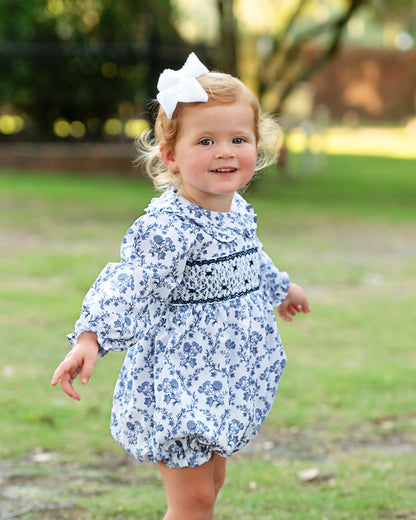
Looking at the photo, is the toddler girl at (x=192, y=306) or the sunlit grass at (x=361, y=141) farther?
the sunlit grass at (x=361, y=141)

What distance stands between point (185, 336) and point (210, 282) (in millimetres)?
178

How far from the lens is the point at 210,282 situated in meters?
2.68

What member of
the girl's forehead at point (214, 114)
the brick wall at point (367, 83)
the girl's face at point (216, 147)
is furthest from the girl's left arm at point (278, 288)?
the brick wall at point (367, 83)

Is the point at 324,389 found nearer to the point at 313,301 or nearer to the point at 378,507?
the point at 378,507

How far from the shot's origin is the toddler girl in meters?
2.58

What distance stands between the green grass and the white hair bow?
60.4 inches

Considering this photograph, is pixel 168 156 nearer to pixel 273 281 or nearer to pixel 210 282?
pixel 210 282

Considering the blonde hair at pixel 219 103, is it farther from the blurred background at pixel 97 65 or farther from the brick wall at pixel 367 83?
the brick wall at pixel 367 83

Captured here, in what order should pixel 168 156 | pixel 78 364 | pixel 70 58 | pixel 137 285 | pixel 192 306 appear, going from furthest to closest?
pixel 70 58
pixel 168 156
pixel 192 306
pixel 137 285
pixel 78 364

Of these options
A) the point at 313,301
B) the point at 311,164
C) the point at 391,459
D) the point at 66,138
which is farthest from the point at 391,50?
the point at 391,459

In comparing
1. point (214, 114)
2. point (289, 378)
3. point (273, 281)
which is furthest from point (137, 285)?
point (289, 378)

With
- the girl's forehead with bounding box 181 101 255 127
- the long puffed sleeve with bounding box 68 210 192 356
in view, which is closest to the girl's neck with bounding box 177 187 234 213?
the long puffed sleeve with bounding box 68 210 192 356

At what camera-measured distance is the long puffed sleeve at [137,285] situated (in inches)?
95.7

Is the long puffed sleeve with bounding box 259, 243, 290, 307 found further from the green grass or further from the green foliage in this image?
the green foliage
